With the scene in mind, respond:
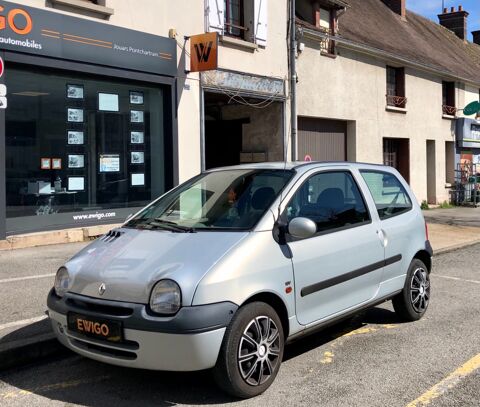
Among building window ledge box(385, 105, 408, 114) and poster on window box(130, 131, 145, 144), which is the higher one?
building window ledge box(385, 105, 408, 114)

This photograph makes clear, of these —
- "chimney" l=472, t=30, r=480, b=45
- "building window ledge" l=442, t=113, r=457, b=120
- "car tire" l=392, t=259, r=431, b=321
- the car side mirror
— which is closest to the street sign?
"building window ledge" l=442, t=113, r=457, b=120

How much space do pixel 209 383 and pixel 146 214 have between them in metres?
1.57

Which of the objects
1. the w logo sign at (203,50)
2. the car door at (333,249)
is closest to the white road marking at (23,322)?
the car door at (333,249)

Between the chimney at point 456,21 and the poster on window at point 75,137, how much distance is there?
24.2m

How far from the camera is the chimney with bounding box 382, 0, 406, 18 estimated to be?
23.0 m

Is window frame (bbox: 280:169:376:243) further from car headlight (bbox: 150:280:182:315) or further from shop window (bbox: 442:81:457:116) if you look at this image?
shop window (bbox: 442:81:457:116)

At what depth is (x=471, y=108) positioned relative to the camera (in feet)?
74.8

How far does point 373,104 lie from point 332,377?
1490cm

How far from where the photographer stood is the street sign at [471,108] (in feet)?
74.2

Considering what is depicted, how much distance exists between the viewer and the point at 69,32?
31.9ft

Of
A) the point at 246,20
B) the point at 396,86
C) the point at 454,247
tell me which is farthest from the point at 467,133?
the point at 246,20

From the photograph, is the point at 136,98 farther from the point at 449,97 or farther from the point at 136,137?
the point at 449,97

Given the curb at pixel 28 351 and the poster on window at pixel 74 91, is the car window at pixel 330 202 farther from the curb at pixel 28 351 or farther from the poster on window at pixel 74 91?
the poster on window at pixel 74 91

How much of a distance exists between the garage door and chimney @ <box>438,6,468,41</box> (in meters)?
15.2
